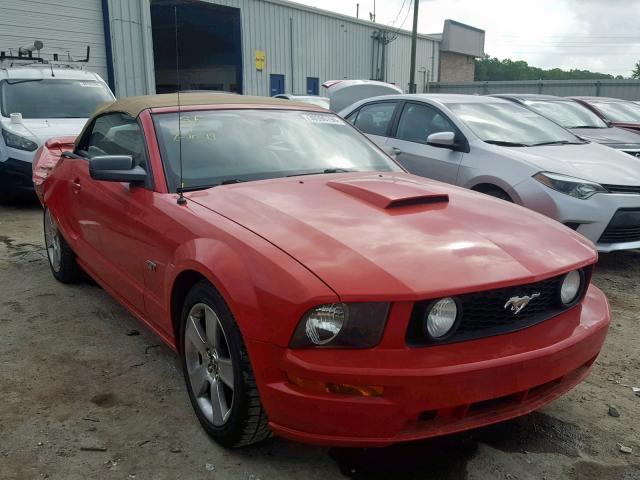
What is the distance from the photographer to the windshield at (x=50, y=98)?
8.36 meters

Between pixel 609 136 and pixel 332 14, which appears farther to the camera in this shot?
pixel 332 14

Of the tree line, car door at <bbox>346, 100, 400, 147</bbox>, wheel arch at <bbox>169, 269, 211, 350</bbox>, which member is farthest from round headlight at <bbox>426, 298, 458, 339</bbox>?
the tree line

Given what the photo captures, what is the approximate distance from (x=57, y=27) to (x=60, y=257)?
12537mm

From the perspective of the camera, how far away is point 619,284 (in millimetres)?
4895

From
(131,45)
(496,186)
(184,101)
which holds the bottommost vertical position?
(496,186)

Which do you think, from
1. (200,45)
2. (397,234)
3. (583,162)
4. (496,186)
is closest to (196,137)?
(397,234)

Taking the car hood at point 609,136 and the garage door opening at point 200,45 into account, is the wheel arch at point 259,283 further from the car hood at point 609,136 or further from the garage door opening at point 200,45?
the garage door opening at point 200,45

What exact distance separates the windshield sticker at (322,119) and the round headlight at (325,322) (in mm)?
1991

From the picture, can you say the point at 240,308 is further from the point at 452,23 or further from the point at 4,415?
the point at 452,23

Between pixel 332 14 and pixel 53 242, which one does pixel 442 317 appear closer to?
pixel 53 242

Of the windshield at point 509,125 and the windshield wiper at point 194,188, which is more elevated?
the windshield at point 509,125

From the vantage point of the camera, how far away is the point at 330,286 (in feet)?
6.61

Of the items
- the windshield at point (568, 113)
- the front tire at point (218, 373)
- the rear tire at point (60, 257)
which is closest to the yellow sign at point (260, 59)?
→ the windshield at point (568, 113)

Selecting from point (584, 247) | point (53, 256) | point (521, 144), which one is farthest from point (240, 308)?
point (521, 144)
